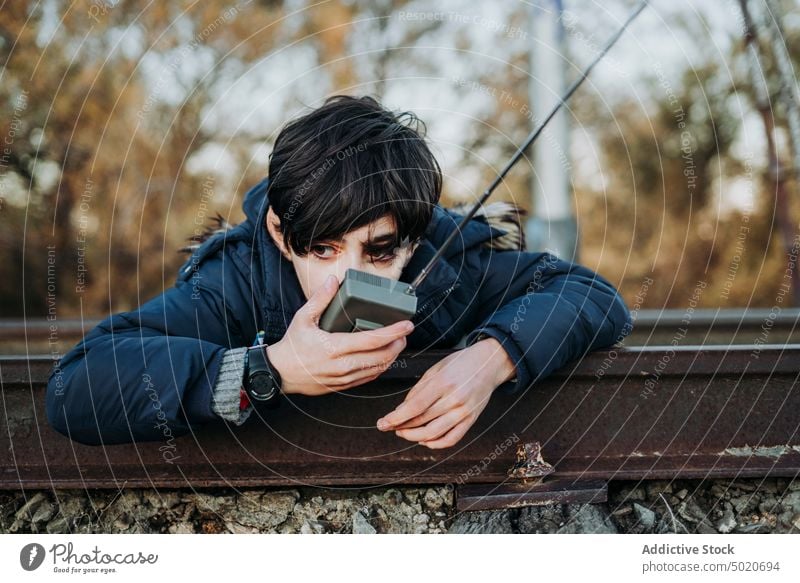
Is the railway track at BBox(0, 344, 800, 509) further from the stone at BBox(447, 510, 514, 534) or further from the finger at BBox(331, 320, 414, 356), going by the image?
the finger at BBox(331, 320, 414, 356)

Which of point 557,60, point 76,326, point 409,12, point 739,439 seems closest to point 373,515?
point 739,439

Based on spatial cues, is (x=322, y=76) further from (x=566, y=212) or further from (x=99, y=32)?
(x=566, y=212)

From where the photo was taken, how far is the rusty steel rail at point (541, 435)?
1706mm

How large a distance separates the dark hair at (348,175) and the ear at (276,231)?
0.05 meters

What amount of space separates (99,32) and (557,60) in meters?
4.24

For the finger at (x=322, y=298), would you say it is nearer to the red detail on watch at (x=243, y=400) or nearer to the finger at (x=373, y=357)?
the finger at (x=373, y=357)

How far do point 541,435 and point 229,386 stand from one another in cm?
66

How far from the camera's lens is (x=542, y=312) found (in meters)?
1.64

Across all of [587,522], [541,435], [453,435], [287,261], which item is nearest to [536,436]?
[541,435]

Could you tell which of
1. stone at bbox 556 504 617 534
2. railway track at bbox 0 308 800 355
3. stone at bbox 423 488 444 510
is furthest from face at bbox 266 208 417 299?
railway track at bbox 0 308 800 355

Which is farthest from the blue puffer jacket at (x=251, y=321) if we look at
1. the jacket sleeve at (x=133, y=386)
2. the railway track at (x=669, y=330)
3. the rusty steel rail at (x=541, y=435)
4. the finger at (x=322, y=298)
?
the railway track at (x=669, y=330)

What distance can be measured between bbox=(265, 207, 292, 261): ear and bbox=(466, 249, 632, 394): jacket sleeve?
0.45m

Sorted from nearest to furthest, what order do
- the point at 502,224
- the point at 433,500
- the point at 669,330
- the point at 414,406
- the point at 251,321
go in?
the point at 414,406, the point at 433,500, the point at 251,321, the point at 502,224, the point at 669,330

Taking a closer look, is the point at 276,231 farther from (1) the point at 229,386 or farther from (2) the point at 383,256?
(1) the point at 229,386
